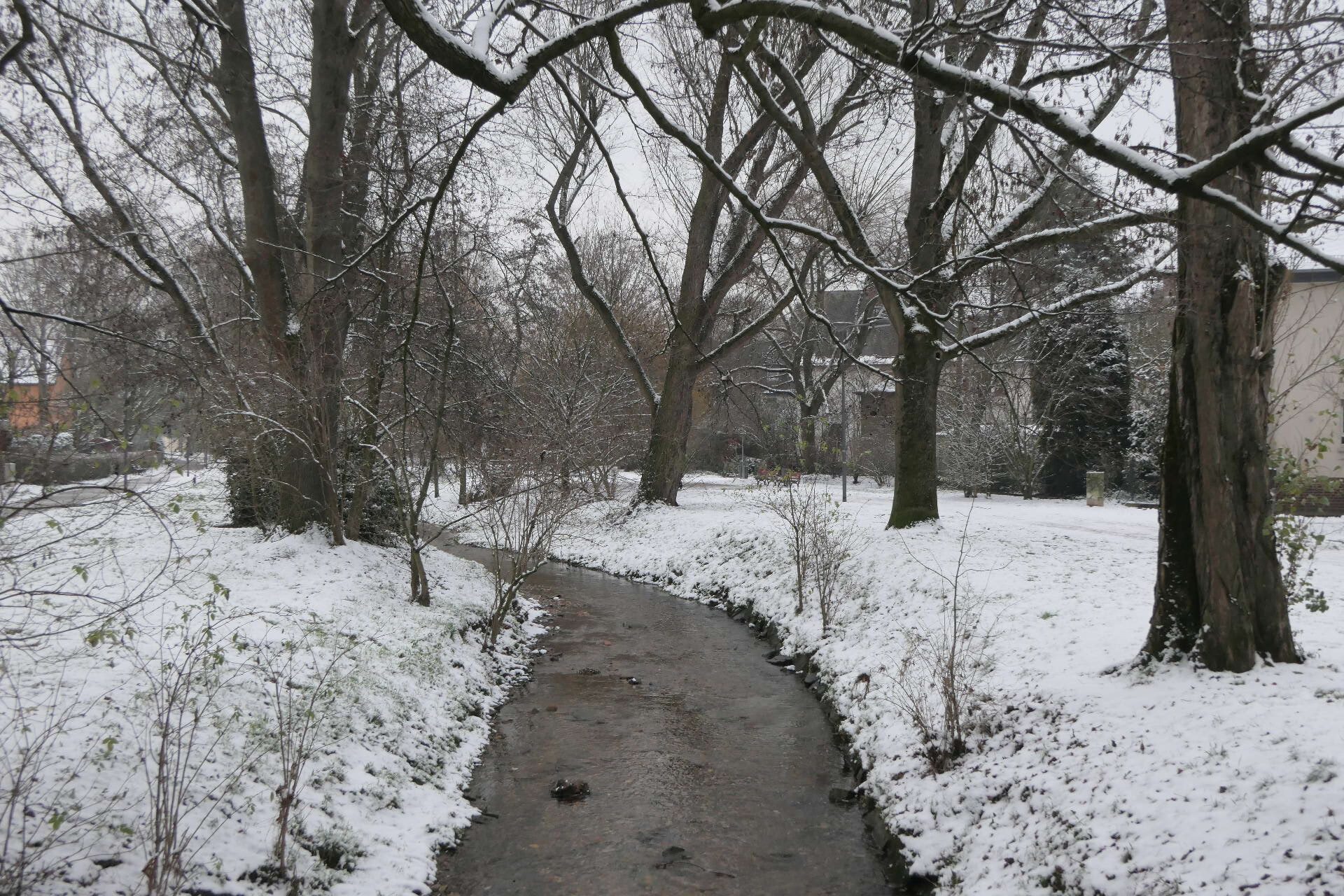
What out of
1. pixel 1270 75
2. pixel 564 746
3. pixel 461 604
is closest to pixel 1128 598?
pixel 1270 75

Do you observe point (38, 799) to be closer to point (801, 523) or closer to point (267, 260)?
point (801, 523)

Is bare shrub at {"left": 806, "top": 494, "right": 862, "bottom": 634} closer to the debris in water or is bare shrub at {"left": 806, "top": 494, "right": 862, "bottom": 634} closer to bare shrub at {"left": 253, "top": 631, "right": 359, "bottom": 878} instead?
the debris in water

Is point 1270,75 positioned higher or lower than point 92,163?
lower

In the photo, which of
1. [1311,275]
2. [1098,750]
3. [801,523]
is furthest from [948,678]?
[1311,275]

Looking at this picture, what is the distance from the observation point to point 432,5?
7406 millimetres

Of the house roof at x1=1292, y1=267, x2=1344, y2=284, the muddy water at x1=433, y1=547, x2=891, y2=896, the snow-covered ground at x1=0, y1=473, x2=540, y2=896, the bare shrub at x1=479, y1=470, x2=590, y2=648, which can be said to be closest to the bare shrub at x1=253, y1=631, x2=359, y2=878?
the snow-covered ground at x1=0, y1=473, x2=540, y2=896

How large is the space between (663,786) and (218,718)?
3149 millimetres

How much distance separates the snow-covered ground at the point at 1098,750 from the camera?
12.2ft

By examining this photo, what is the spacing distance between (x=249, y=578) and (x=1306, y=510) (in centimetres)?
1726

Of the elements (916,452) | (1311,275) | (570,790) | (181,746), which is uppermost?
(1311,275)

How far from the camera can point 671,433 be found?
65.1 ft

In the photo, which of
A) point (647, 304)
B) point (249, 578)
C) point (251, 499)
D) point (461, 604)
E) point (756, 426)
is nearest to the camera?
point (249, 578)

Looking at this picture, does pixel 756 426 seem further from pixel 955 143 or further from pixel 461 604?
pixel 461 604

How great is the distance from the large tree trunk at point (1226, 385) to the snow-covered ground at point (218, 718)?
16.6ft
